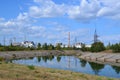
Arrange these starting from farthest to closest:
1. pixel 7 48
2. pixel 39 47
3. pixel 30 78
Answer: pixel 39 47 → pixel 7 48 → pixel 30 78

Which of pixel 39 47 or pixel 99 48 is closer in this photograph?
pixel 99 48

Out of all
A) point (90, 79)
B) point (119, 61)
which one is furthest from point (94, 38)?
point (90, 79)

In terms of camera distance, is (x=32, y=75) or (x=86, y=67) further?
(x=86, y=67)

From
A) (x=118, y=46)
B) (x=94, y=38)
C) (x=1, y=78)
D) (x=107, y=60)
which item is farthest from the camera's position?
(x=94, y=38)

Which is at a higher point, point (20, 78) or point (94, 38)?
point (94, 38)

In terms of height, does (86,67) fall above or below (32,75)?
below

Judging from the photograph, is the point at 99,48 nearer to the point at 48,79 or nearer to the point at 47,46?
the point at 47,46

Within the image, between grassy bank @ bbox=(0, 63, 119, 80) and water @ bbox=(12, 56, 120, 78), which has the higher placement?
grassy bank @ bbox=(0, 63, 119, 80)

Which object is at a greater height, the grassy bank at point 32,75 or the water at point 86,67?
the grassy bank at point 32,75

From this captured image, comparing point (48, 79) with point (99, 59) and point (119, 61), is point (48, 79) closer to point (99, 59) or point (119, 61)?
point (119, 61)

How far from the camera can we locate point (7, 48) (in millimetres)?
114500

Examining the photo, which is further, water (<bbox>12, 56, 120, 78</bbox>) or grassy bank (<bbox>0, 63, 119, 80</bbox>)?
water (<bbox>12, 56, 120, 78</bbox>)

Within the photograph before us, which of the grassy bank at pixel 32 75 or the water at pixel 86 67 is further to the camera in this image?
the water at pixel 86 67

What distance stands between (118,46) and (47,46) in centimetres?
5861
